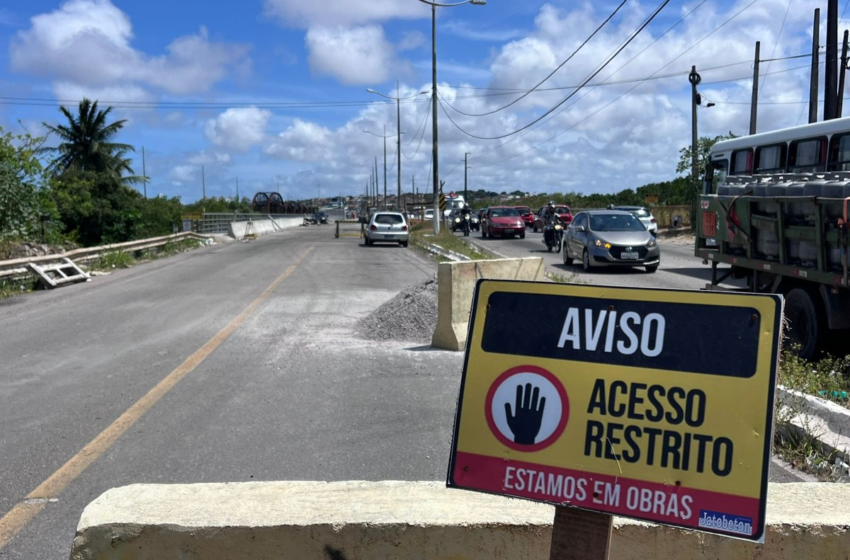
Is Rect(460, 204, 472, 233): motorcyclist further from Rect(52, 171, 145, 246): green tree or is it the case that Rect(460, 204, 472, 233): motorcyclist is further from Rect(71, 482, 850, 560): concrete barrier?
Rect(71, 482, 850, 560): concrete barrier

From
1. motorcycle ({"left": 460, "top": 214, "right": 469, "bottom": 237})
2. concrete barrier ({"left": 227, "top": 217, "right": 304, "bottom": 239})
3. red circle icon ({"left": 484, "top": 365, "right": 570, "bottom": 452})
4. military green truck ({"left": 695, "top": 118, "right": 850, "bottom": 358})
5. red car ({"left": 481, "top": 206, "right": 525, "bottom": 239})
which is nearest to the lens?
red circle icon ({"left": 484, "top": 365, "right": 570, "bottom": 452})

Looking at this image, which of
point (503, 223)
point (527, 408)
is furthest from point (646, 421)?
point (503, 223)

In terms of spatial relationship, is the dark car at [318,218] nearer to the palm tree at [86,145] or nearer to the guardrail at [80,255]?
Result: the palm tree at [86,145]

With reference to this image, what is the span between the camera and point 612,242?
20547 mm

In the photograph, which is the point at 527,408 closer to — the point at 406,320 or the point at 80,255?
the point at 406,320

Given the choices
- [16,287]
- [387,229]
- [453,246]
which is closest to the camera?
[16,287]

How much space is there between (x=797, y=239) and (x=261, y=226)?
50.2 meters

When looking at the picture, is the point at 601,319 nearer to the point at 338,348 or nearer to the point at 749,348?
the point at 749,348

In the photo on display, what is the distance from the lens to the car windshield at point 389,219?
37281 mm

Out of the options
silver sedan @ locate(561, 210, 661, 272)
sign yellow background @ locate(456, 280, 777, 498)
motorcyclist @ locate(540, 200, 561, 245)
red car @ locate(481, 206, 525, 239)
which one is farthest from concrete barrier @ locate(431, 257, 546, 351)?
red car @ locate(481, 206, 525, 239)

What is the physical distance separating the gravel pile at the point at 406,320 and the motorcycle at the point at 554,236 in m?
18.0

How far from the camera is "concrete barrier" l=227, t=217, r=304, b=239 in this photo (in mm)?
48094

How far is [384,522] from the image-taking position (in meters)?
3.17

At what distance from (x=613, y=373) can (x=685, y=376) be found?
20 cm
